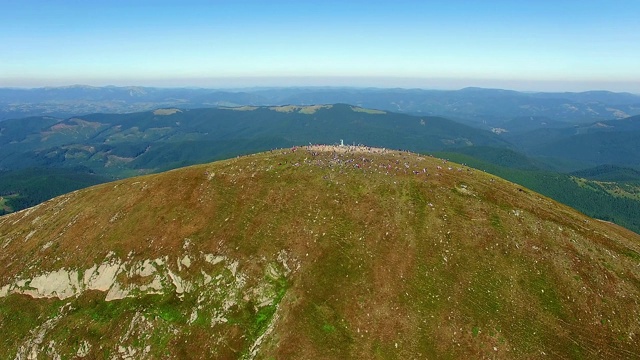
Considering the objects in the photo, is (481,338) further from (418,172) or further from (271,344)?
(418,172)

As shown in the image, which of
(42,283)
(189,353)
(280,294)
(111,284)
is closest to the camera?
(189,353)

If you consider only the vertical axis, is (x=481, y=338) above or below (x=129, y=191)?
below

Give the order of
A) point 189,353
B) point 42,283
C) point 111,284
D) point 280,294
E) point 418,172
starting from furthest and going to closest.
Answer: point 418,172 → point 42,283 → point 111,284 → point 280,294 → point 189,353

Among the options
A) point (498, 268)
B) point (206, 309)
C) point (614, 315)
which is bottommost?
point (206, 309)

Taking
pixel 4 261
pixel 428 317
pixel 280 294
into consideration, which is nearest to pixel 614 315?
pixel 428 317

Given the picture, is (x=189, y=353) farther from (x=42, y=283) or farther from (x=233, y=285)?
(x=42, y=283)

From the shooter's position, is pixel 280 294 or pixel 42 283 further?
pixel 42 283
